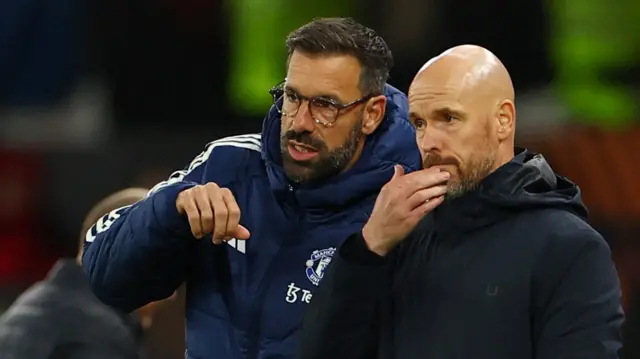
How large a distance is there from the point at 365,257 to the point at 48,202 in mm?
3488

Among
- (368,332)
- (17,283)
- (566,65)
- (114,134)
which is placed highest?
(368,332)

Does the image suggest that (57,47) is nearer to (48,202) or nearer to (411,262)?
(48,202)

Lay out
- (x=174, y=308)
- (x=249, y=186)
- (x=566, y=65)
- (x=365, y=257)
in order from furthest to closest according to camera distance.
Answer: (x=566, y=65) < (x=174, y=308) < (x=249, y=186) < (x=365, y=257)

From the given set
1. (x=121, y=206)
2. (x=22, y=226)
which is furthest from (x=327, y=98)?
(x=22, y=226)

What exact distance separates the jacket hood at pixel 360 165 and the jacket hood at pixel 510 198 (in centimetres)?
36

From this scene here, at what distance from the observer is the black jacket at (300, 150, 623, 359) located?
7.09ft

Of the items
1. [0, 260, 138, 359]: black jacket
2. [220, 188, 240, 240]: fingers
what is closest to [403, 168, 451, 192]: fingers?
[220, 188, 240, 240]: fingers

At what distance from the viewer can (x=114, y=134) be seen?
5.50 meters

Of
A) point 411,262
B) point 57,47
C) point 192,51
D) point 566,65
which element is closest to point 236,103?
point 192,51

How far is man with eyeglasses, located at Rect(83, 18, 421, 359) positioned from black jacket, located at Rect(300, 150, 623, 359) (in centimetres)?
32

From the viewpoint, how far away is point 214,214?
2475mm

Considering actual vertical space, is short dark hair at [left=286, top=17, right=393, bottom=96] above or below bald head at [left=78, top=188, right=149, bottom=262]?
above

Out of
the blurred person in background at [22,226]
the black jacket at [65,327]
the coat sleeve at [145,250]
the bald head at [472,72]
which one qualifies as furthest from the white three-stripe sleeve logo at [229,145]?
the blurred person in background at [22,226]

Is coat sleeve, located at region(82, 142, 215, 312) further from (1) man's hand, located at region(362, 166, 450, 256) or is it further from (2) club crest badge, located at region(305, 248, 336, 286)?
(1) man's hand, located at region(362, 166, 450, 256)
